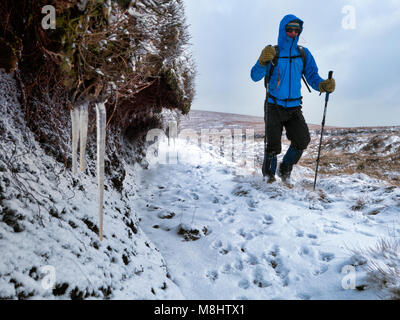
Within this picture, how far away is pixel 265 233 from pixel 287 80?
2.79m

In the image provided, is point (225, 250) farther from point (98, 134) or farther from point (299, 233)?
point (98, 134)

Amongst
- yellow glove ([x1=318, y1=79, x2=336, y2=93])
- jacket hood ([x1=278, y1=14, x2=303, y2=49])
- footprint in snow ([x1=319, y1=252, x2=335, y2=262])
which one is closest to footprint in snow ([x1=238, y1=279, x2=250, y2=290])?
footprint in snow ([x1=319, y1=252, x2=335, y2=262])

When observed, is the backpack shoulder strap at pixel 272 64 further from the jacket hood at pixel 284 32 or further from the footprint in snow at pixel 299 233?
the footprint in snow at pixel 299 233

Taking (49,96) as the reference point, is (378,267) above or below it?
below

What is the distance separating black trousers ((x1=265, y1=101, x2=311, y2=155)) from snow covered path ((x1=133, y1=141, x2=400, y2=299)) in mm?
910

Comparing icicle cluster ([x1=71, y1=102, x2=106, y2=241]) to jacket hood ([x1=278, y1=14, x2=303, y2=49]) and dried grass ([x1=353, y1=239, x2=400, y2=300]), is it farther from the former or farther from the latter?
jacket hood ([x1=278, y1=14, x2=303, y2=49])

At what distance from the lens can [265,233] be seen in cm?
296

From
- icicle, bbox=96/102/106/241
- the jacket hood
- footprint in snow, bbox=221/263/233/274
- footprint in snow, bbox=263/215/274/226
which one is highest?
the jacket hood

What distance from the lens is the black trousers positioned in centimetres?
436

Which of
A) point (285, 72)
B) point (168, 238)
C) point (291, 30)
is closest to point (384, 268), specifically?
point (168, 238)
